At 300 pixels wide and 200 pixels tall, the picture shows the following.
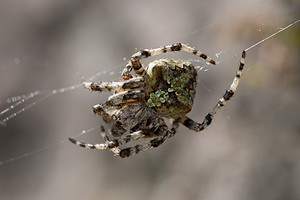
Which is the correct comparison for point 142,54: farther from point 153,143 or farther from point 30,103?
point 30,103

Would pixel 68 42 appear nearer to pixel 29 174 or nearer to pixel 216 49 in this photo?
pixel 29 174

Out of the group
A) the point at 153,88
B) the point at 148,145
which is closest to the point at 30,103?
the point at 148,145

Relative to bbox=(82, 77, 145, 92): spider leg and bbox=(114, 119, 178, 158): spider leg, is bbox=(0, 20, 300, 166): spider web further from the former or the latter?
bbox=(82, 77, 145, 92): spider leg

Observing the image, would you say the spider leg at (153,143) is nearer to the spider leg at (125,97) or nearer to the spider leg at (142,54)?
the spider leg at (125,97)

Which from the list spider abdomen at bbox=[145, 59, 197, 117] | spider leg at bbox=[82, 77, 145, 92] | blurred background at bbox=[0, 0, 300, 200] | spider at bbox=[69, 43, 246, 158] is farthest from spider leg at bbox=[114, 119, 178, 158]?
blurred background at bbox=[0, 0, 300, 200]

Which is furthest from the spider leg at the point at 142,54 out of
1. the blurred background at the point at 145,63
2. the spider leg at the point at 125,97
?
the blurred background at the point at 145,63

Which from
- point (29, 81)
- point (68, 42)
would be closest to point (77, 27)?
point (68, 42)
